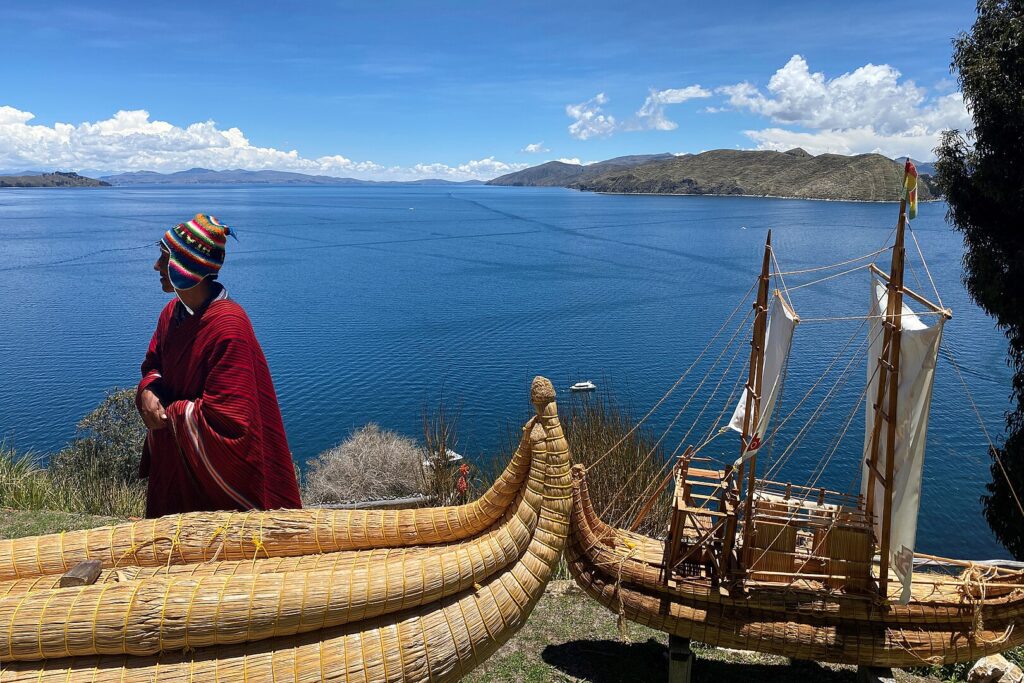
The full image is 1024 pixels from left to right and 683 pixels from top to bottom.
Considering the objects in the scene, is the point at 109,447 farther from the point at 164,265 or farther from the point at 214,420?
the point at 214,420

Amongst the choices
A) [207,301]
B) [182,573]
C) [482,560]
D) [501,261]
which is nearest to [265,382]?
[207,301]

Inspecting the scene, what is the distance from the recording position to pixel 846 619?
707 centimetres

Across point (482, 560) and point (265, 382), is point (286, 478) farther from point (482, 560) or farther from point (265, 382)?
point (482, 560)

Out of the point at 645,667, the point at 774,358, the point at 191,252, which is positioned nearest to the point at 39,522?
the point at 191,252

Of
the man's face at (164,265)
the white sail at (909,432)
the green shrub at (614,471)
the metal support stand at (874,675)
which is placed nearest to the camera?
the man's face at (164,265)

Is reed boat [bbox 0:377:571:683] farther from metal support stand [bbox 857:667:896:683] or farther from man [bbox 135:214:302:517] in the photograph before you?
metal support stand [bbox 857:667:896:683]

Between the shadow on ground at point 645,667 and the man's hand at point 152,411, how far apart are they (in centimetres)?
534

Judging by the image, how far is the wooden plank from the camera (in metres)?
3.93

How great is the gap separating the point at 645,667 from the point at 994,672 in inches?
147

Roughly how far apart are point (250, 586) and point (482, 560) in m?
1.32

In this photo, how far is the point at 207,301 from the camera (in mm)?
4516

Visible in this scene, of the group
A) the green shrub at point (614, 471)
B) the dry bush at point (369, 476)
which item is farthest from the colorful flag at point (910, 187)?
the dry bush at point (369, 476)

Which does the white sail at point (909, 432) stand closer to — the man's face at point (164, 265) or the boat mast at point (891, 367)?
the boat mast at point (891, 367)

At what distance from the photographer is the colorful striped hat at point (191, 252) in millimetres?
4352
